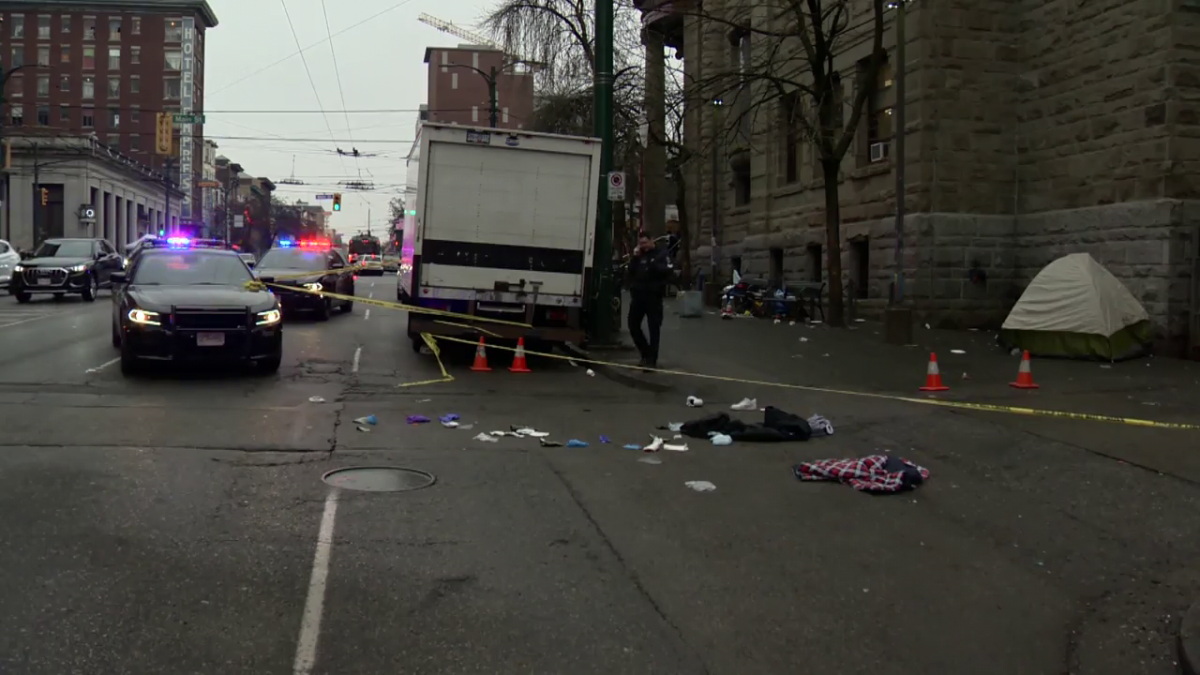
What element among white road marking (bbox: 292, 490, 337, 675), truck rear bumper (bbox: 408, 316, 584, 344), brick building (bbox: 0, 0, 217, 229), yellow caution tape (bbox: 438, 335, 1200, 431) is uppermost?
brick building (bbox: 0, 0, 217, 229)

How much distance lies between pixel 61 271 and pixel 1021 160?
74.8ft

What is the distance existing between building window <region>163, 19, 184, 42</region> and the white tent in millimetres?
103954

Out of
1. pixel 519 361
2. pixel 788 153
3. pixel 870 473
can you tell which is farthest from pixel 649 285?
pixel 788 153

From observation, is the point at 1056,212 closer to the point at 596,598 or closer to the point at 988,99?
the point at 988,99

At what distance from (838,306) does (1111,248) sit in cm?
530

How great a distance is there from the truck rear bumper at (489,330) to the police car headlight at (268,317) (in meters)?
2.12

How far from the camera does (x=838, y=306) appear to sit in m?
20.1

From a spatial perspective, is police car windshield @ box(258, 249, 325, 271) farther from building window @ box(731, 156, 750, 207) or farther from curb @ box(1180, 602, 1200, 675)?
curb @ box(1180, 602, 1200, 675)

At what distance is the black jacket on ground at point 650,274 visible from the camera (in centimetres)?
1323

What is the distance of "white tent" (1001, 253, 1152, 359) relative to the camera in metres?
14.2

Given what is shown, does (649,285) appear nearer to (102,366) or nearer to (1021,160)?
(102,366)

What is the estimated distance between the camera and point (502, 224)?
42.9 feet

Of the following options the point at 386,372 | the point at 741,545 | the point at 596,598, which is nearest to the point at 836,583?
the point at 741,545

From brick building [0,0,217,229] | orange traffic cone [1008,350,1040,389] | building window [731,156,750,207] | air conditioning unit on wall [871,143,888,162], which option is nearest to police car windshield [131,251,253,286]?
orange traffic cone [1008,350,1040,389]
